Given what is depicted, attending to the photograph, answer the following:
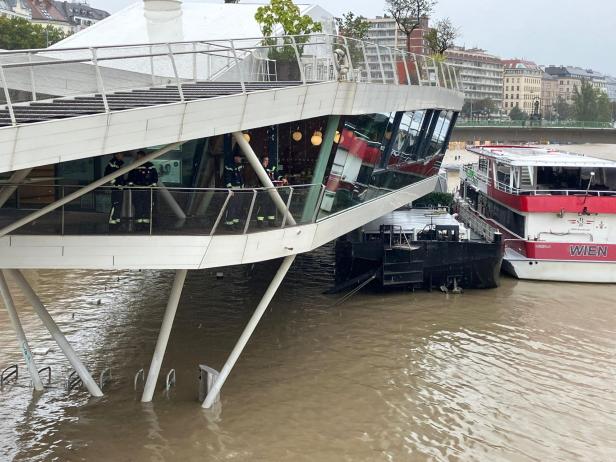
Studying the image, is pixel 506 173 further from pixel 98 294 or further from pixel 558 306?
pixel 98 294

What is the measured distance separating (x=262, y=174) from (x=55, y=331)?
14.5ft

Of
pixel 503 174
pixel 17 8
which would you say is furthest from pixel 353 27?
pixel 17 8

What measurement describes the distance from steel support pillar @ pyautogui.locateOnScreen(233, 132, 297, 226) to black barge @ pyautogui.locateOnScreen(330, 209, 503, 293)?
9311 millimetres

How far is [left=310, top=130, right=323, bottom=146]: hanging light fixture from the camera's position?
15.6 m

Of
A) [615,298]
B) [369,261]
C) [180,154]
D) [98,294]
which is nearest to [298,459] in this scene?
[180,154]

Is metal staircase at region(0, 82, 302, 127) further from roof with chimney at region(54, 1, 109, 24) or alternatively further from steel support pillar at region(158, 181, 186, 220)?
roof with chimney at region(54, 1, 109, 24)

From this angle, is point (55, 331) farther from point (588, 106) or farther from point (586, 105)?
point (586, 105)

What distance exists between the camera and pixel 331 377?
16141mm

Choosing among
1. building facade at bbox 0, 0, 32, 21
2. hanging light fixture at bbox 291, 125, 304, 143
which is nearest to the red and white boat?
hanging light fixture at bbox 291, 125, 304, 143

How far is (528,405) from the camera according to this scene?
15.0 meters

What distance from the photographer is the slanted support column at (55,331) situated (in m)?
13.3

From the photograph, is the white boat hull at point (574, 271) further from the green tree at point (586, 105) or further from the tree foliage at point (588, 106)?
the green tree at point (586, 105)

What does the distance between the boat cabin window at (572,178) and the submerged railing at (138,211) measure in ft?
61.0

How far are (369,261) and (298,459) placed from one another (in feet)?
36.5
